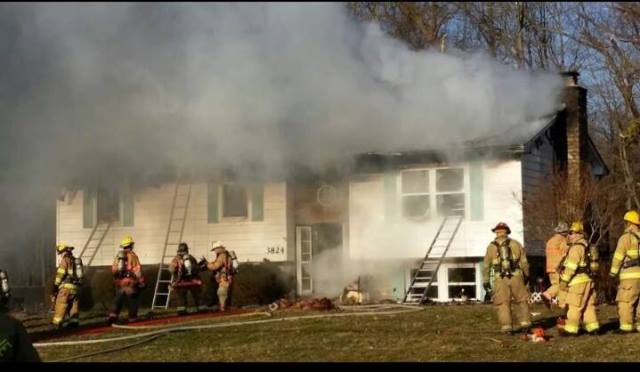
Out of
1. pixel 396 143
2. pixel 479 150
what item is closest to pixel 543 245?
pixel 479 150

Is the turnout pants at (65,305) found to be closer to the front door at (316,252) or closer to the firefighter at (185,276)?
the firefighter at (185,276)

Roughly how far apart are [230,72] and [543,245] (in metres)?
14.8

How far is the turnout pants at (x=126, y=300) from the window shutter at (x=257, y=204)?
25.9 ft

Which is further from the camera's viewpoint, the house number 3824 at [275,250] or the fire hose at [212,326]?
the house number 3824 at [275,250]

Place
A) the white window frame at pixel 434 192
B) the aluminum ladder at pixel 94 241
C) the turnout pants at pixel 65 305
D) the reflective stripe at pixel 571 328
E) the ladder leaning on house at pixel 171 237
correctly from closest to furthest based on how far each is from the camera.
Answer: the reflective stripe at pixel 571 328, the turnout pants at pixel 65 305, the white window frame at pixel 434 192, the ladder leaning on house at pixel 171 237, the aluminum ladder at pixel 94 241

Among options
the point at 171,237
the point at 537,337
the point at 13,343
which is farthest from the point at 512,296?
the point at 171,237

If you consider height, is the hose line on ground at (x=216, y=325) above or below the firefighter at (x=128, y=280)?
below

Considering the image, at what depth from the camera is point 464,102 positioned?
973 inches

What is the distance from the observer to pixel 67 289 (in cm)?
2103

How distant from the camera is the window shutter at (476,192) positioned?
89.4 feet

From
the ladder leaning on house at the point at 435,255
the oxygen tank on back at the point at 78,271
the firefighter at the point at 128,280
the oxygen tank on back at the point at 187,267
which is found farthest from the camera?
the ladder leaning on house at the point at 435,255

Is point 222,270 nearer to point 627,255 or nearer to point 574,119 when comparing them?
point 627,255

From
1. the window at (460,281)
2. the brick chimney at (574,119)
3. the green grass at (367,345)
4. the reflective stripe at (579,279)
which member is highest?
the brick chimney at (574,119)

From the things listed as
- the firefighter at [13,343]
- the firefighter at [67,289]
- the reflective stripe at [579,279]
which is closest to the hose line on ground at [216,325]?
the firefighter at [67,289]
